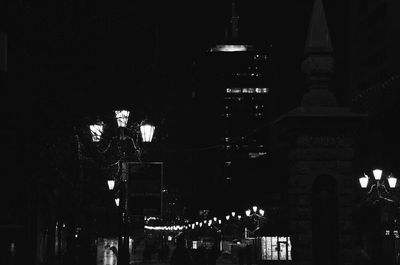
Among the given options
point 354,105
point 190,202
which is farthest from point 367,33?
point 190,202

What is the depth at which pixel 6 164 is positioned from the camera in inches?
730

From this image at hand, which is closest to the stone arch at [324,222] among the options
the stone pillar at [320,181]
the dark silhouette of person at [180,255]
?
the stone pillar at [320,181]

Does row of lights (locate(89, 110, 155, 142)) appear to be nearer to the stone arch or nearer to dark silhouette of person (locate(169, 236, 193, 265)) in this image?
dark silhouette of person (locate(169, 236, 193, 265))

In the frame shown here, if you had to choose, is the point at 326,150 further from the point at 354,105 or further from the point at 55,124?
the point at 354,105

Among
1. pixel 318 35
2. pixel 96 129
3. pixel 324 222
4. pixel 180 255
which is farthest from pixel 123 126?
pixel 324 222

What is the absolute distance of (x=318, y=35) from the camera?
54.0 feet

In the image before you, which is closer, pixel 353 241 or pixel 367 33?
pixel 353 241

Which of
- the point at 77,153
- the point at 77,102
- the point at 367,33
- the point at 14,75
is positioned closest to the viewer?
the point at 14,75

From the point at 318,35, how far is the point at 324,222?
3.67m

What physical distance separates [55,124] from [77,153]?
969 cm

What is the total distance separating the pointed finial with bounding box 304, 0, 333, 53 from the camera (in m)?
16.3

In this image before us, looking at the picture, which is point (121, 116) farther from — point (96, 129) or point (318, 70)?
point (318, 70)

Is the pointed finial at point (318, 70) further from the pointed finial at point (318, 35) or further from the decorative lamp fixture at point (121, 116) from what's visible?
the decorative lamp fixture at point (121, 116)

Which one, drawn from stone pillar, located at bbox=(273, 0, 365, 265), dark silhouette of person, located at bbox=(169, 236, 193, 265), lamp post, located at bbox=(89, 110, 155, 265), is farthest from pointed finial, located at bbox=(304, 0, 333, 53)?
dark silhouette of person, located at bbox=(169, 236, 193, 265)
